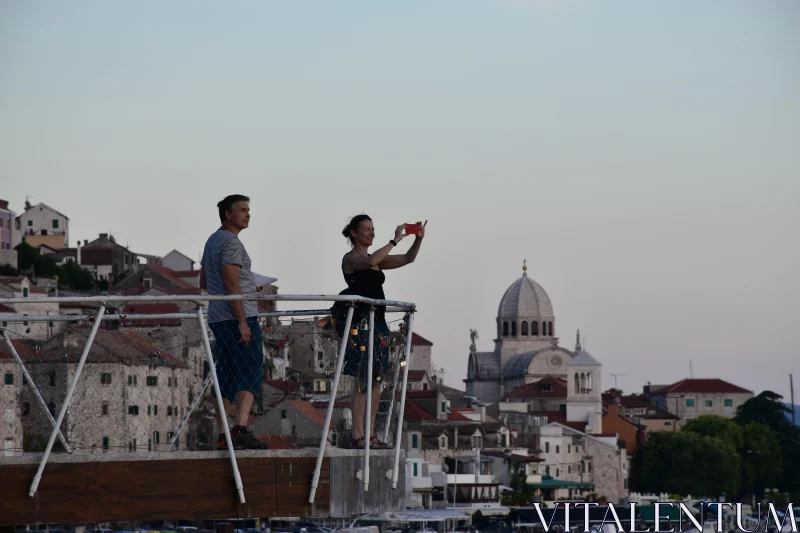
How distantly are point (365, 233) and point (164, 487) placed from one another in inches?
114

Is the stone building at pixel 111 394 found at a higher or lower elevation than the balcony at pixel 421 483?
lower

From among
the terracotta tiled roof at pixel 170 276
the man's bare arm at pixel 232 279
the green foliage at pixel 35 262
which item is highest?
the green foliage at pixel 35 262

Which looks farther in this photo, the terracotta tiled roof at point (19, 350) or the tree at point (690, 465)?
the tree at point (690, 465)

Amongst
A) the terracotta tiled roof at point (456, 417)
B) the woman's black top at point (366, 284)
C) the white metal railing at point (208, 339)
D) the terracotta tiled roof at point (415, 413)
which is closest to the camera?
the white metal railing at point (208, 339)

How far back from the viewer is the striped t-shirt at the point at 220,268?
1385 centimetres

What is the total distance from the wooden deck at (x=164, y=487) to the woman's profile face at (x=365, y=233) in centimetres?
206

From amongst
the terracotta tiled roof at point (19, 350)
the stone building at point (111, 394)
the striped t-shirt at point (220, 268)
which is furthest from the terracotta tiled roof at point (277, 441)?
the terracotta tiled roof at point (19, 350)

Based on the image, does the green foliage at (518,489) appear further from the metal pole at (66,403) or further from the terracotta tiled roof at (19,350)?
the metal pole at (66,403)

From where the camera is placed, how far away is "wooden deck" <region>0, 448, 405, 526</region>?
43.0 feet

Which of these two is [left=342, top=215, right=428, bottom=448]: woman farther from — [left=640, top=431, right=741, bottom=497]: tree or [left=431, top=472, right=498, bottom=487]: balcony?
[left=640, top=431, right=741, bottom=497]: tree

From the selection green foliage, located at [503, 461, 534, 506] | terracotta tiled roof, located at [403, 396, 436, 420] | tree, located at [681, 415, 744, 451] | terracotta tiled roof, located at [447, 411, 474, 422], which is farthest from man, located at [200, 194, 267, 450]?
tree, located at [681, 415, 744, 451]

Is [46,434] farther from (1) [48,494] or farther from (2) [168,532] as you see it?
(2) [168,532]

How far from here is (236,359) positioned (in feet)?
45.5

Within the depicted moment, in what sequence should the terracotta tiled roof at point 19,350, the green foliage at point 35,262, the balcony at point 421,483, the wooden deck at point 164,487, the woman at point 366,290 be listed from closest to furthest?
the wooden deck at point 164,487 < the woman at point 366,290 < the terracotta tiled roof at point 19,350 < the balcony at point 421,483 < the green foliage at point 35,262
